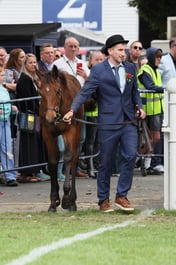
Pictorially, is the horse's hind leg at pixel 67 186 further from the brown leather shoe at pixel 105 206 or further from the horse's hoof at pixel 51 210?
the brown leather shoe at pixel 105 206

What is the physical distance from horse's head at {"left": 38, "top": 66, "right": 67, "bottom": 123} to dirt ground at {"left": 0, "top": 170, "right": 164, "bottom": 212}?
1341mm

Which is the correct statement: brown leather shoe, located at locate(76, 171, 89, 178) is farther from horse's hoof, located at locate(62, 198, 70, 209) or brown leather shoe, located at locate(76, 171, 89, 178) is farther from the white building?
the white building

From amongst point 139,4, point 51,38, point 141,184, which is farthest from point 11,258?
point 139,4

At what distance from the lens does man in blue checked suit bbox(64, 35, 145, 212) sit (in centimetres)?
1209

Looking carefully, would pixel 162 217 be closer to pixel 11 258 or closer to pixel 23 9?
pixel 11 258

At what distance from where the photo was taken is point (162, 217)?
38.5 feet

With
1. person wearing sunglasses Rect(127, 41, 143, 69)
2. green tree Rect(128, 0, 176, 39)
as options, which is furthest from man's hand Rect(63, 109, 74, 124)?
green tree Rect(128, 0, 176, 39)

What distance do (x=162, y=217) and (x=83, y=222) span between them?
1090 mm

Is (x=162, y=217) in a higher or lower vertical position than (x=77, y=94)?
lower

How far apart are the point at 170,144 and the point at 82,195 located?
2.60 meters

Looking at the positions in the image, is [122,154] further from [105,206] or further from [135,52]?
[135,52]

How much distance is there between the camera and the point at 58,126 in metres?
12.3

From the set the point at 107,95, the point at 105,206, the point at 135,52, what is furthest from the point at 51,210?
the point at 135,52

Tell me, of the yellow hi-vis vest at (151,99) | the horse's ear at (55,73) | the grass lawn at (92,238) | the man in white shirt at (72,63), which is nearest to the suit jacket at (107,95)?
the horse's ear at (55,73)
